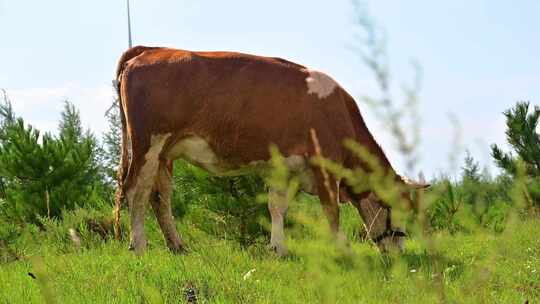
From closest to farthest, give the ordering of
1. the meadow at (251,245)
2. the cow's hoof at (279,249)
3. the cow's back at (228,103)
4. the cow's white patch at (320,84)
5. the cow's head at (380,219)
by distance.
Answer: the meadow at (251,245)
the cow's back at (228,103)
the cow's hoof at (279,249)
the cow's white patch at (320,84)
the cow's head at (380,219)

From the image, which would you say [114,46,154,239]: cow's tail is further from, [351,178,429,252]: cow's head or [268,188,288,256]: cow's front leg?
[351,178,429,252]: cow's head

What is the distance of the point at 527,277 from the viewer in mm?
6676

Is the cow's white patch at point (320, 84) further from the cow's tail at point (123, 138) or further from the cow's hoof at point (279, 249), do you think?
the cow's tail at point (123, 138)

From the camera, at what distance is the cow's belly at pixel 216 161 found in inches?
293

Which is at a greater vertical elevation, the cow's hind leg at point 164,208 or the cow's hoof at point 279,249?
the cow's hind leg at point 164,208

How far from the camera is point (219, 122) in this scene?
740cm

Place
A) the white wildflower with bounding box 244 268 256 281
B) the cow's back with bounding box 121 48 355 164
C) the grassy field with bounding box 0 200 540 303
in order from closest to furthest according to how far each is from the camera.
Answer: the grassy field with bounding box 0 200 540 303, the white wildflower with bounding box 244 268 256 281, the cow's back with bounding box 121 48 355 164

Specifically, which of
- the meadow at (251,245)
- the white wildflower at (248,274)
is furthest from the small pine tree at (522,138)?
the white wildflower at (248,274)

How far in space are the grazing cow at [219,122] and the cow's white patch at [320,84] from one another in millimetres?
14

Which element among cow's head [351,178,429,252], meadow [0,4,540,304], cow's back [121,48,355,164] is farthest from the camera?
cow's head [351,178,429,252]

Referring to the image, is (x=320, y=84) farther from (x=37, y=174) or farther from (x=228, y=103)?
(x=37, y=174)

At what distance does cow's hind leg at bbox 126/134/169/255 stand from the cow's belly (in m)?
0.16

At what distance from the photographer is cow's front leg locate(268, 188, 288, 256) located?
7566 millimetres

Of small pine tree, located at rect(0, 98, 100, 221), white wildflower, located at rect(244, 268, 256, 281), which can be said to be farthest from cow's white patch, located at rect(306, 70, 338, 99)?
small pine tree, located at rect(0, 98, 100, 221)
